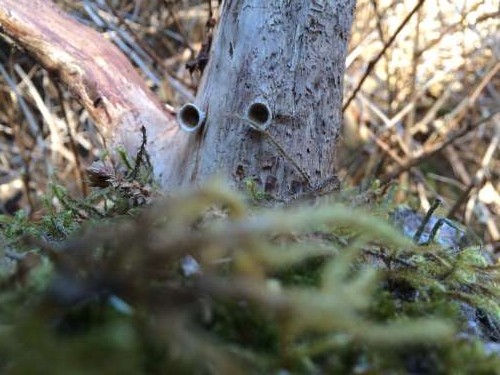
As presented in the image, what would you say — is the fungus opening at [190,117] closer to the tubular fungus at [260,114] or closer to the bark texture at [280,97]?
the bark texture at [280,97]

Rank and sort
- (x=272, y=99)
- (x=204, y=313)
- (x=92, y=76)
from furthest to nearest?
(x=92, y=76)
(x=272, y=99)
(x=204, y=313)

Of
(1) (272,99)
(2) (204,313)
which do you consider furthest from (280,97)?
(2) (204,313)

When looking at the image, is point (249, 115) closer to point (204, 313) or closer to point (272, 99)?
point (272, 99)

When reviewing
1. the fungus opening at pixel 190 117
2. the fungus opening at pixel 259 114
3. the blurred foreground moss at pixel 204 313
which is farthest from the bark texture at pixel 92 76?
the blurred foreground moss at pixel 204 313

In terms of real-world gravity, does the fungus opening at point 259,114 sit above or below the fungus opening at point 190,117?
above

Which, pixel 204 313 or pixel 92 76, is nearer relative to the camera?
pixel 204 313

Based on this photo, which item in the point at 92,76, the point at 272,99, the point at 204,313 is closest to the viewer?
the point at 204,313

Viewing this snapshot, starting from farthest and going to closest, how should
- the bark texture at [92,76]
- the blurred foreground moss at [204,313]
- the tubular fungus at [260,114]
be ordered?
the bark texture at [92,76] < the tubular fungus at [260,114] < the blurred foreground moss at [204,313]
